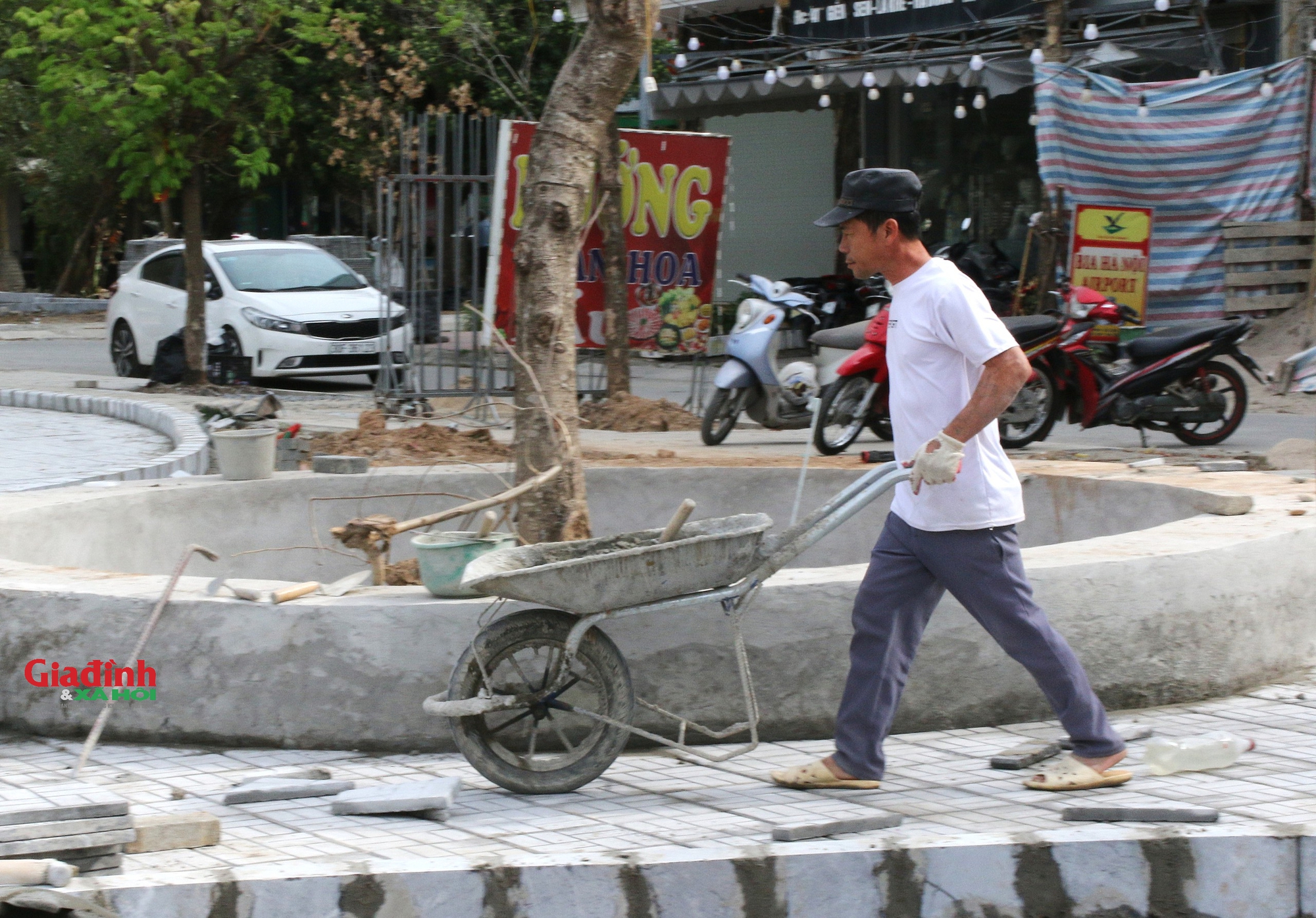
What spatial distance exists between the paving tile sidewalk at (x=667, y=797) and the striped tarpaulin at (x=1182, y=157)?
36.7ft

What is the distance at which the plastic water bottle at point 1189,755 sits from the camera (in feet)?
13.5

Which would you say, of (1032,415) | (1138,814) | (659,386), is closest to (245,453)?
(1138,814)

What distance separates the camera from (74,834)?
3385mm

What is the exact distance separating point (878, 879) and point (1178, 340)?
299 inches

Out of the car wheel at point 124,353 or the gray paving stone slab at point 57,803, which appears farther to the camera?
the car wheel at point 124,353

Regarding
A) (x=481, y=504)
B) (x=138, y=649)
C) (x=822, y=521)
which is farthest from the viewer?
(x=481, y=504)

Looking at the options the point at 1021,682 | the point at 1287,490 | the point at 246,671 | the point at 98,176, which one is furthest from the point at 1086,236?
the point at 98,176

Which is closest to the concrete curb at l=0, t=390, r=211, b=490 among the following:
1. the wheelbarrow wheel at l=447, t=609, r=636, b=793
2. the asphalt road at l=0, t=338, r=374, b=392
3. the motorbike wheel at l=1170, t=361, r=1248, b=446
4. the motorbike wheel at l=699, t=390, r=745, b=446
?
the asphalt road at l=0, t=338, r=374, b=392

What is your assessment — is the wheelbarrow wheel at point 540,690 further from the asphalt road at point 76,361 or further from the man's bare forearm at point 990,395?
the asphalt road at point 76,361

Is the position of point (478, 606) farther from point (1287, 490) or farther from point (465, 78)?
point (465, 78)

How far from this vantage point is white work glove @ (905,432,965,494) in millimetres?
3672

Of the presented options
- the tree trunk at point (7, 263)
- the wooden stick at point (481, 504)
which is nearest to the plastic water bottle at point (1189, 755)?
the wooden stick at point (481, 504)

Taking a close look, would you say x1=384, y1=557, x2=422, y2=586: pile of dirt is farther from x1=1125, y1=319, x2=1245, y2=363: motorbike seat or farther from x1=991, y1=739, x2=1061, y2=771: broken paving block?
x1=1125, y1=319, x2=1245, y2=363: motorbike seat

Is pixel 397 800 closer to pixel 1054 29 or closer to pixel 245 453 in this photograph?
pixel 245 453
